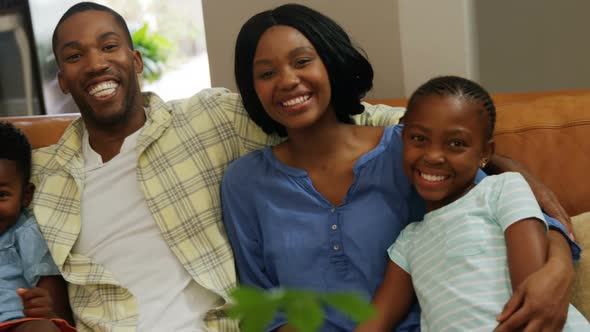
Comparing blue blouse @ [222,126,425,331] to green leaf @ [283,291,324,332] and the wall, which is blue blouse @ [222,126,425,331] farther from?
the wall

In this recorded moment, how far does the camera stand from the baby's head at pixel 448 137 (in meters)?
1.48

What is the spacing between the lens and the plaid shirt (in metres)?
1.83

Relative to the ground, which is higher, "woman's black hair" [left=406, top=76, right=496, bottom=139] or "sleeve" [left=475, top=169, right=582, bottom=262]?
"woman's black hair" [left=406, top=76, right=496, bottom=139]

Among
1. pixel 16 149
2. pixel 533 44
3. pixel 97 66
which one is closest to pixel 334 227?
pixel 97 66

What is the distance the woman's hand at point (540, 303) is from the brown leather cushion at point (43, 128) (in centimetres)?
146

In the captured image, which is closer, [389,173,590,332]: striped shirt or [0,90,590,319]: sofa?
[389,173,590,332]: striped shirt

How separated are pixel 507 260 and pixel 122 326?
912 millimetres

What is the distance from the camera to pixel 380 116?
1914 millimetres

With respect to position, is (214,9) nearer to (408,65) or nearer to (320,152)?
(408,65)

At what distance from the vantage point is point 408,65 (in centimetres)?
240

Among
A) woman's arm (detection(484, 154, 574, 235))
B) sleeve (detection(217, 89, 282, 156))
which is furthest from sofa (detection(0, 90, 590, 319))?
sleeve (detection(217, 89, 282, 156))

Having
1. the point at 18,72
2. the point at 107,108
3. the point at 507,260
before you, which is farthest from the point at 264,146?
the point at 18,72

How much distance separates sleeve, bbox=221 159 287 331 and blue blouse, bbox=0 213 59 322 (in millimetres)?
464

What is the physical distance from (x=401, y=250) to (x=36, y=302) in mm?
831
